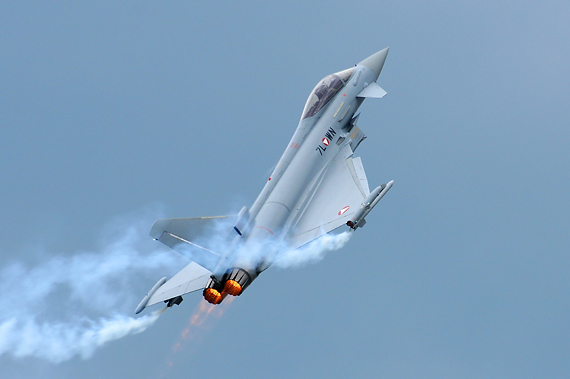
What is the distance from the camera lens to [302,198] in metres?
38.9

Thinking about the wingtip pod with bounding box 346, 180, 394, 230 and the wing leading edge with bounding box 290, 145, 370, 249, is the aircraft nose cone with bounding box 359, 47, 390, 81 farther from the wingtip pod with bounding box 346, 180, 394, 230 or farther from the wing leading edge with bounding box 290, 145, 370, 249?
the wingtip pod with bounding box 346, 180, 394, 230

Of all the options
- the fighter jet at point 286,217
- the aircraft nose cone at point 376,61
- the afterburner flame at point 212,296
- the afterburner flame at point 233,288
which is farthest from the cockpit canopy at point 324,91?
the afterburner flame at point 212,296

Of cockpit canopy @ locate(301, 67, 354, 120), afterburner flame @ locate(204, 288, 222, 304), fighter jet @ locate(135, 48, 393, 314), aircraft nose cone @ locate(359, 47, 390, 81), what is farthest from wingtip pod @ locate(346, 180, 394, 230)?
aircraft nose cone @ locate(359, 47, 390, 81)

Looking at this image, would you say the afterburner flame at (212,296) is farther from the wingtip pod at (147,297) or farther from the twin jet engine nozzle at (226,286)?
the wingtip pod at (147,297)

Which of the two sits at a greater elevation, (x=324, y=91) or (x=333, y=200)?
(x=324, y=91)

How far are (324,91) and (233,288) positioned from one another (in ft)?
46.6

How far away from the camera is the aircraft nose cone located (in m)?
47.1

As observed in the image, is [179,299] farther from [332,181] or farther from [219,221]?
[332,181]

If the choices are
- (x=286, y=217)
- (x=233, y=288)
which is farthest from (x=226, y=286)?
(x=286, y=217)

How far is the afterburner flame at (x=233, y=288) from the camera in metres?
34.6

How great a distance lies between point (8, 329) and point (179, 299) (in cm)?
726

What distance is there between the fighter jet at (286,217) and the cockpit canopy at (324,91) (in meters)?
0.07

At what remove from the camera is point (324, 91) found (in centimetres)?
4453

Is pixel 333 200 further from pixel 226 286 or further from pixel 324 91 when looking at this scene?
pixel 324 91
